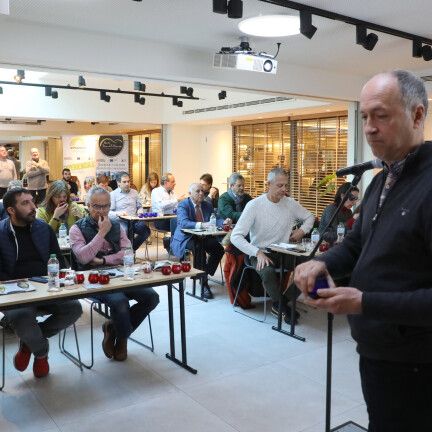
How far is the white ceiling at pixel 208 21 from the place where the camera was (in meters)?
4.02

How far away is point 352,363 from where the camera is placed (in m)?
3.76

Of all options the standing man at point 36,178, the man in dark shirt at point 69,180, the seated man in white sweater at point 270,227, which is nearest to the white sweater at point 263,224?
the seated man in white sweater at point 270,227

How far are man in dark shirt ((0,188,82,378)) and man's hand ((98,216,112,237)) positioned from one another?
36 cm

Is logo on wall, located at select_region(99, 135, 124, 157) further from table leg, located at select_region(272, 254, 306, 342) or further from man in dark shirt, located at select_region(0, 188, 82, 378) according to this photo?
man in dark shirt, located at select_region(0, 188, 82, 378)

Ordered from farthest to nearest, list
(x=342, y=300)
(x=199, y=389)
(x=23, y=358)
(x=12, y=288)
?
1. (x=23, y=358)
2. (x=199, y=389)
3. (x=12, y=288)
4. (x=342, y=300)

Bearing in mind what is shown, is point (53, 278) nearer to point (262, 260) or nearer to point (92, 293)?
point (92, 293)

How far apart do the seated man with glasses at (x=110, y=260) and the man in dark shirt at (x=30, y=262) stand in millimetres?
216

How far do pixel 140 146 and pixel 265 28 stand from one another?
9.22 meters

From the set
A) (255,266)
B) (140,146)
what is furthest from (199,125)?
(255,266)

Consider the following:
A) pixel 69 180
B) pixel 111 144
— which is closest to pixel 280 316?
pixel 69 180

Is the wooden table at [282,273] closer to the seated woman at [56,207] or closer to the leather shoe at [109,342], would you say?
the leather shoe at [109,342]

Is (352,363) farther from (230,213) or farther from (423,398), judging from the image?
(230,213)

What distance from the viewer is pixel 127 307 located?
3.68 meters

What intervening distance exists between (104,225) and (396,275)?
9.62ft
